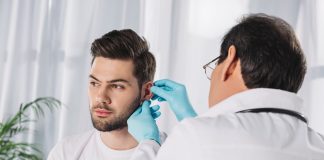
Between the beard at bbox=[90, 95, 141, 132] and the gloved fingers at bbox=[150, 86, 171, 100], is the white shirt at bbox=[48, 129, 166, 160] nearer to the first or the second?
the beard at bbox=[90, 95, 141, 132]

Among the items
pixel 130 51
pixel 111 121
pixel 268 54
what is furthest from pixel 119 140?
pixel 268 54

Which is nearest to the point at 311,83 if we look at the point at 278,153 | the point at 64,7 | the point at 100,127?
the point at 100,127

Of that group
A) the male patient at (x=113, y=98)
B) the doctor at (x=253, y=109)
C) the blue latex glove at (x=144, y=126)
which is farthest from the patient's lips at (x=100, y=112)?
the doctor at (x=253, y=109)

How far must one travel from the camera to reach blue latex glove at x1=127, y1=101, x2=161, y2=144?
4.31 ft

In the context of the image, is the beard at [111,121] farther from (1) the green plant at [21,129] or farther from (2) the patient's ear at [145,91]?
(1) the green plant at [21,129]

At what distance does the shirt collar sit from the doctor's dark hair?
2.0 inches

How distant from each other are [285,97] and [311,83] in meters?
1.36

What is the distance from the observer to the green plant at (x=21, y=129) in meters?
2.35

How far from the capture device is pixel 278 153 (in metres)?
0.88

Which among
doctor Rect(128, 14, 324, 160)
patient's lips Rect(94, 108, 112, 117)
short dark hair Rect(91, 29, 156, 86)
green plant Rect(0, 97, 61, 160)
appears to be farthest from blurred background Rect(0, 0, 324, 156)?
doctor Rect(128, 14, 324, 160)

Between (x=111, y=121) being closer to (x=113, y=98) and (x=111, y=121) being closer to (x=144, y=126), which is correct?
(x=113, y=98)

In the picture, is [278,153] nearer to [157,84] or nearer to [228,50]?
[228,50]

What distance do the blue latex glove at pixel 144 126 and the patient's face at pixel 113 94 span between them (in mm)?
247

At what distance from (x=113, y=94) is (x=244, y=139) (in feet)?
2.93
